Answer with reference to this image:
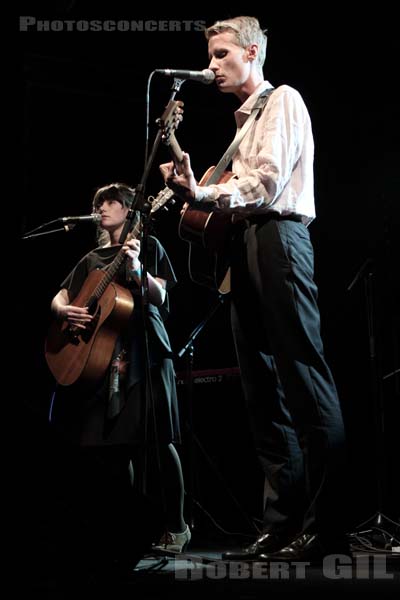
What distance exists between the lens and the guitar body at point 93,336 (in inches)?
130

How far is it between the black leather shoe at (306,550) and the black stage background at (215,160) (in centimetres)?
211

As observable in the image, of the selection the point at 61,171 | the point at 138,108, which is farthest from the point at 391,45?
the point at 61,171

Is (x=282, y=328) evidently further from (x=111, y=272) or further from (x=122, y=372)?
(x=111, y=272)

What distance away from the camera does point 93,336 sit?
339 centimetres

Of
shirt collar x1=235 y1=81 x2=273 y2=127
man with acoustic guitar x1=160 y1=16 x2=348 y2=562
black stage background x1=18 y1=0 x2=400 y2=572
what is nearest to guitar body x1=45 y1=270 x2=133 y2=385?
black stage background x1=18 y1=0 x2=400 y2=572

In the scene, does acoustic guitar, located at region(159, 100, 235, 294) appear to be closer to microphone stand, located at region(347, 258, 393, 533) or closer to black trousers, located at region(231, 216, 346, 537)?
black trousers, located at region(231, 216, 346, 537)

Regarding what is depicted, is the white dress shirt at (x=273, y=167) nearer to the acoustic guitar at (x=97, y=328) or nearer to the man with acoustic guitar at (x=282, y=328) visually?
the man with acoustic guitar at (x=282, y=328)

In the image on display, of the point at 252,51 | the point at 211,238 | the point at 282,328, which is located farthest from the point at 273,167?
the point at 252,51

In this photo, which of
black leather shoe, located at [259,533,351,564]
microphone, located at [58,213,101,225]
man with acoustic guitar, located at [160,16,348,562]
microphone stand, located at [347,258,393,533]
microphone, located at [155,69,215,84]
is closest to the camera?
black leather shoe, located at [259,533,351,564]

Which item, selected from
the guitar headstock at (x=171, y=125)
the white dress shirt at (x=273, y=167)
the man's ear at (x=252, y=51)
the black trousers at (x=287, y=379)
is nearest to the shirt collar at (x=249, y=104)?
the white dress shirt at (x=273, y=167)

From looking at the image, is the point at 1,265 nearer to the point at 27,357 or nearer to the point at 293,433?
the point at 293,433

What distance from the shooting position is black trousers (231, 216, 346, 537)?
2.19 meters

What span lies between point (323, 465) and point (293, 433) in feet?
→ 0.89

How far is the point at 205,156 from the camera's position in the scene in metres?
5.84
